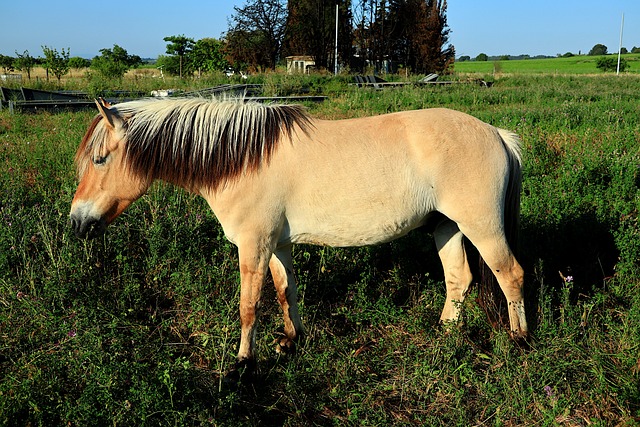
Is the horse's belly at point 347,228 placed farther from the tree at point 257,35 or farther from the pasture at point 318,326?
the tree at point 257,35

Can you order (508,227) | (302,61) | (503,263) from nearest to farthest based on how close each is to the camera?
(503,263) < (508,227) < (302,61)

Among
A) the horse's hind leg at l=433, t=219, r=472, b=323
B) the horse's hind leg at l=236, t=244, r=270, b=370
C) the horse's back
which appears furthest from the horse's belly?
the horse's hind leg at l=433, t=219, r=472, b=323

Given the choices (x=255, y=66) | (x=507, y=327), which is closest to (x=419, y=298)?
(x=507, y=327)

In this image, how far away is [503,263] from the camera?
3543 mm

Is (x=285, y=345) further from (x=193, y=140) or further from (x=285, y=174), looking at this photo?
(x=193, y=140)

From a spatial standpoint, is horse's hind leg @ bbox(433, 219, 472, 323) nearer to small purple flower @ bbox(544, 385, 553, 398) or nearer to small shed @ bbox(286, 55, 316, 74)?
small purple flower @ bbox(544, 385, 553, 398)

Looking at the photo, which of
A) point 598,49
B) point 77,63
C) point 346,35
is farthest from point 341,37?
point 598,49

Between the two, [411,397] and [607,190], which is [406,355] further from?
[607,190]

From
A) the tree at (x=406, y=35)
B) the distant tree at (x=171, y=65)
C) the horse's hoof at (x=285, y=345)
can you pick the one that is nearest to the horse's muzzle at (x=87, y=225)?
the horse's hoof at (x=285, y=345)

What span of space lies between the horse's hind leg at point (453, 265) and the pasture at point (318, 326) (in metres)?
0.13

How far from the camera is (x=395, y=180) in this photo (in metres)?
3.37

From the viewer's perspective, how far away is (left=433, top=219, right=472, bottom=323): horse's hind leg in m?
3.99

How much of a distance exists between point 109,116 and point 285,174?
1.17 m

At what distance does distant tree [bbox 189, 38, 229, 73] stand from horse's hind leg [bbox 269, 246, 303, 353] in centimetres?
3770
